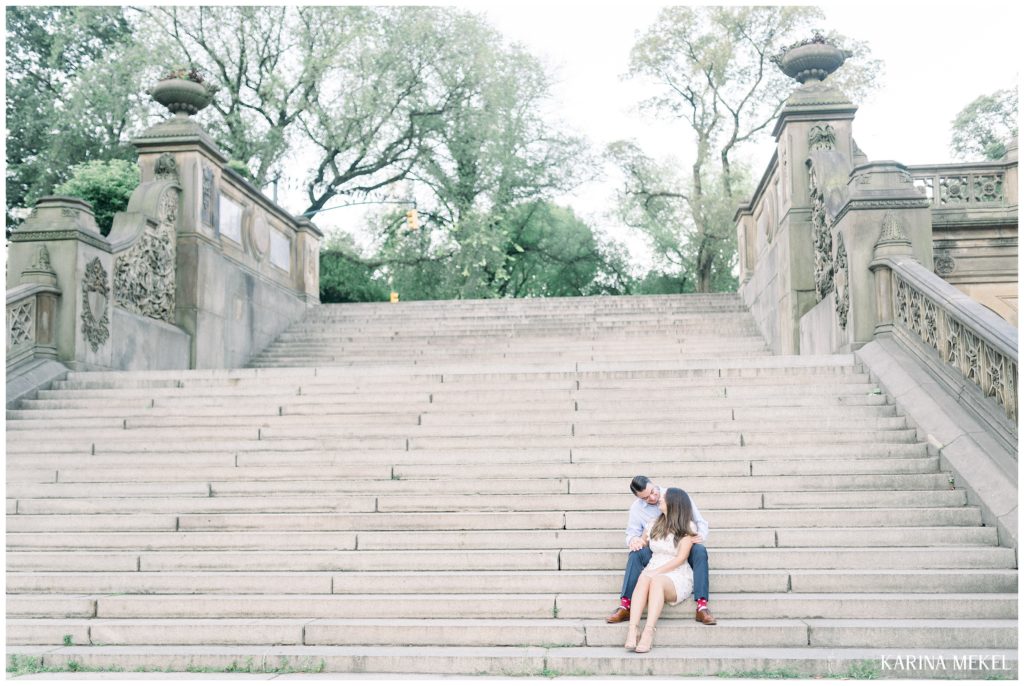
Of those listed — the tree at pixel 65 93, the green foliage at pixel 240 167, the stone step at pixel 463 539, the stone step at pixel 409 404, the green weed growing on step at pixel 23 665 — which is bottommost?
the green weed growing on step at pixel 23 665

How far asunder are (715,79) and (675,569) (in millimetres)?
27338

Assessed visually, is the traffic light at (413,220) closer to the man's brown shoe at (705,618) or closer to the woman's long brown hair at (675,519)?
the woman's long brown hair at (675,519)

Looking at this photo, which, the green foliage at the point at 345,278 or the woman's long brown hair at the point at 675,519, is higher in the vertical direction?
the green foliage at the point at 345,278

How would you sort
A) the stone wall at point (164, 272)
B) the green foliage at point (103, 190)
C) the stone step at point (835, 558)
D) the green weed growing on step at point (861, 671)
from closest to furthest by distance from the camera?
the green weed growing on step at point (861, 671) → the stone step at point (835, 558) → the stone wall at point (164, 272) → the green foliage at point (103, 190)

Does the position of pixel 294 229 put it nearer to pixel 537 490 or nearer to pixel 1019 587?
pixel 537 490

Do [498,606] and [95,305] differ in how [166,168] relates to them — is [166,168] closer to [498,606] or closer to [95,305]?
[95,305]


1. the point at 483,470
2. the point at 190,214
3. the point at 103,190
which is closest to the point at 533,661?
the point at 483,470

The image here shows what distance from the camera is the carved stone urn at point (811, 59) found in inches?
535

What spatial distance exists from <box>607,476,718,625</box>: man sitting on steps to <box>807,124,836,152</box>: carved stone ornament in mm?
8826

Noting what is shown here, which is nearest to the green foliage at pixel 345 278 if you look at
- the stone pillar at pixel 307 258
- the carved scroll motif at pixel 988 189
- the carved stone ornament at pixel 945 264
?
the stone pillar at pixel 307 258

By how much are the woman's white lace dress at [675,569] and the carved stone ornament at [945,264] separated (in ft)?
30.7

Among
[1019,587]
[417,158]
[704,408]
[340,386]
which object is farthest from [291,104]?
[1019,587]

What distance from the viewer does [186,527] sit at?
288 inches

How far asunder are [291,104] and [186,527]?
75.3 feet
